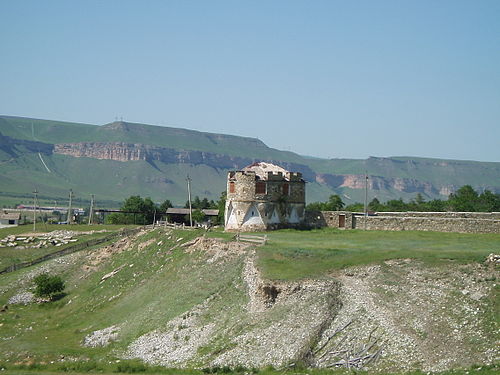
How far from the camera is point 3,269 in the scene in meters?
76.8

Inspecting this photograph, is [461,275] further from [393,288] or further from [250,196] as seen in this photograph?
[250,196]

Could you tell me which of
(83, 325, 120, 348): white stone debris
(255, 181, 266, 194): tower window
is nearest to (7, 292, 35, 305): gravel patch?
(83, 325, 120, 348): white stone debris

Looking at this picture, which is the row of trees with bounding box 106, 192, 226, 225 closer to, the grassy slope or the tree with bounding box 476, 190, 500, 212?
the grassy slope

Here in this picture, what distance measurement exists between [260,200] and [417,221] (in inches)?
507

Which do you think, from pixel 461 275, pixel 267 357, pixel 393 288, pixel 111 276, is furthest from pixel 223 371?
pixel 111 276

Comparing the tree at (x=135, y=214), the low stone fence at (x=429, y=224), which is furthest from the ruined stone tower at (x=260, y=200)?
the tree at (x=135, y=214)

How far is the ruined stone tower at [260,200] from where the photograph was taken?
6594 cm

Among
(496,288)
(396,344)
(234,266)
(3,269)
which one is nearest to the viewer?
(396,344)

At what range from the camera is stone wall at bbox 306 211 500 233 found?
60.9 metres

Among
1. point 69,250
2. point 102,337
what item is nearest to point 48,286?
point 69,250

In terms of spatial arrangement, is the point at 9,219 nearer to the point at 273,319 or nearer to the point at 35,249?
the point at 35,249

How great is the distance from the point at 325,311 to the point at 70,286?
31.5m

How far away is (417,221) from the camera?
64500mm

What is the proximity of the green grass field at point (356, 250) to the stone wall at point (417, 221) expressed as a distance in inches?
61.5
